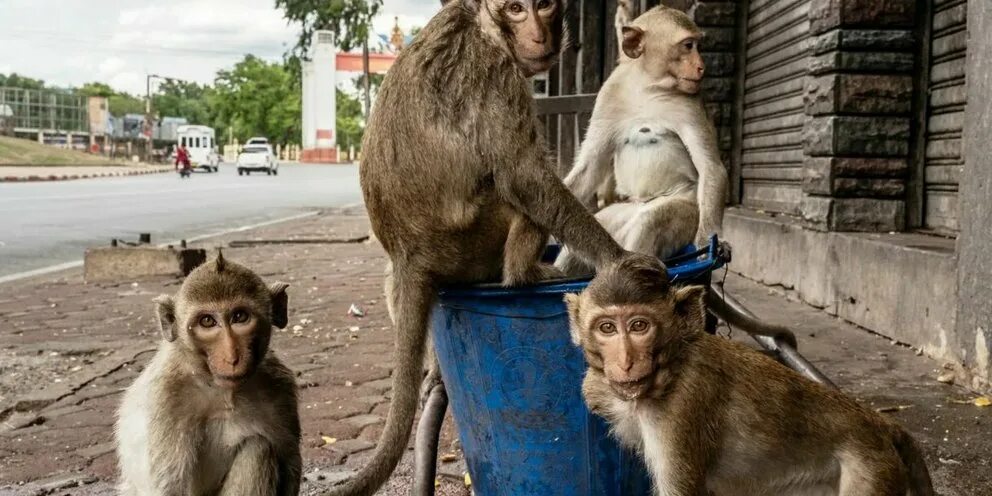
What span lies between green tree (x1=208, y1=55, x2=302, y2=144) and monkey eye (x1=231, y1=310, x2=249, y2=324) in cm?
7987

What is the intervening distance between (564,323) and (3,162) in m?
51.4

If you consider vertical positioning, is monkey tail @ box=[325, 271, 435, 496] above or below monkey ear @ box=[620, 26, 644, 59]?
below

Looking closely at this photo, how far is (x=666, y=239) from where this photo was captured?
420 cm

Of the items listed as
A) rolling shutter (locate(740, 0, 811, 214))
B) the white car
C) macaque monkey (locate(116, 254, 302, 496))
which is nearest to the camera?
macaque monkey (locate(116, 254, 302, 496))

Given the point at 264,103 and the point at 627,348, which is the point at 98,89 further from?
the point at 627,348

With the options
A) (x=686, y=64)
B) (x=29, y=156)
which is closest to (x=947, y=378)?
(x=686, y=64)

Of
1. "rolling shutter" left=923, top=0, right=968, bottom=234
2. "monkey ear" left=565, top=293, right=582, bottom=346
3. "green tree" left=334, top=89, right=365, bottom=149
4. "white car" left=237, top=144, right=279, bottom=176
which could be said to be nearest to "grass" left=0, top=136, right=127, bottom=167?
"white car" left=237, top=144, right=279, bottom=176

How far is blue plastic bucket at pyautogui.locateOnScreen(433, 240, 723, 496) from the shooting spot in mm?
2918

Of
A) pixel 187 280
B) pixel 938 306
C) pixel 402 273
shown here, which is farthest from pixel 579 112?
pixel 187 280

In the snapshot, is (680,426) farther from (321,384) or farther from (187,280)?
(321,384)

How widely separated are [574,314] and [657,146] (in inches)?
84.2

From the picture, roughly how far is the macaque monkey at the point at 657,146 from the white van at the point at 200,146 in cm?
5241

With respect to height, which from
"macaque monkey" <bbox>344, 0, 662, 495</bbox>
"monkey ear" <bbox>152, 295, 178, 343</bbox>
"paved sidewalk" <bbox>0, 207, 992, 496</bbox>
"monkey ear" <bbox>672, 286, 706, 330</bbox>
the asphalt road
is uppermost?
"macaque monkey" <bbox>344, 0, 662, 495</bbox>

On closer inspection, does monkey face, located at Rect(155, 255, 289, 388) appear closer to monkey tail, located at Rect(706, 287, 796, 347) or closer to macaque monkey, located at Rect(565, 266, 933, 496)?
macaque monkey, located at Rect(565, 266, 933, 496)
